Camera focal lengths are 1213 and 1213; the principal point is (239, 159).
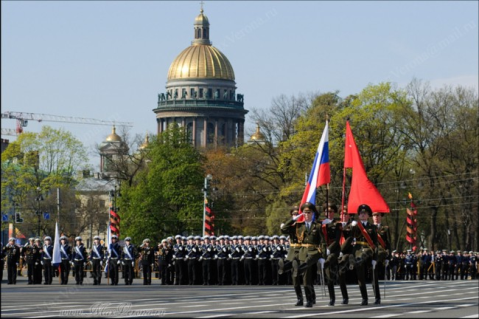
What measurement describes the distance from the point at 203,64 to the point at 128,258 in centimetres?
13227

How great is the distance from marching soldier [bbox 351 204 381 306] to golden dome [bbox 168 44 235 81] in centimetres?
14824

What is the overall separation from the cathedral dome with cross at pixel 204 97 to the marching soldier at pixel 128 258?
129 m

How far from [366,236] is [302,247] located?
4.24 ft

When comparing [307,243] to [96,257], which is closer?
[307,243]

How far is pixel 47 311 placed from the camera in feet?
65.1

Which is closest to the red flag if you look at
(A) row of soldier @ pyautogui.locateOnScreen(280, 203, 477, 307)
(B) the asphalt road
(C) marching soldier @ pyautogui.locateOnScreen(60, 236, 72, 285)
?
(B) the asphalt road

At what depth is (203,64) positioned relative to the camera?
169 m

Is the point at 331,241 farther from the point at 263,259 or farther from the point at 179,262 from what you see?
the point at 179,262

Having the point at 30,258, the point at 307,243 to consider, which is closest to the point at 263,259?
the point at 30,258

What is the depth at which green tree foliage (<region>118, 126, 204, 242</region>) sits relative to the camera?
8006 centimetres

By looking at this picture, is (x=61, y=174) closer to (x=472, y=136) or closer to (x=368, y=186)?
(x=472, y=136)

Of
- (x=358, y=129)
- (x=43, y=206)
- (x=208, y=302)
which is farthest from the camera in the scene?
(x=43, y=206)

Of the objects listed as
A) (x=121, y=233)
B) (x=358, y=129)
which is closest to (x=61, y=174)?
(x=121, y=233)

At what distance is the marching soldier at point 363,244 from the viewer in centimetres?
2053
